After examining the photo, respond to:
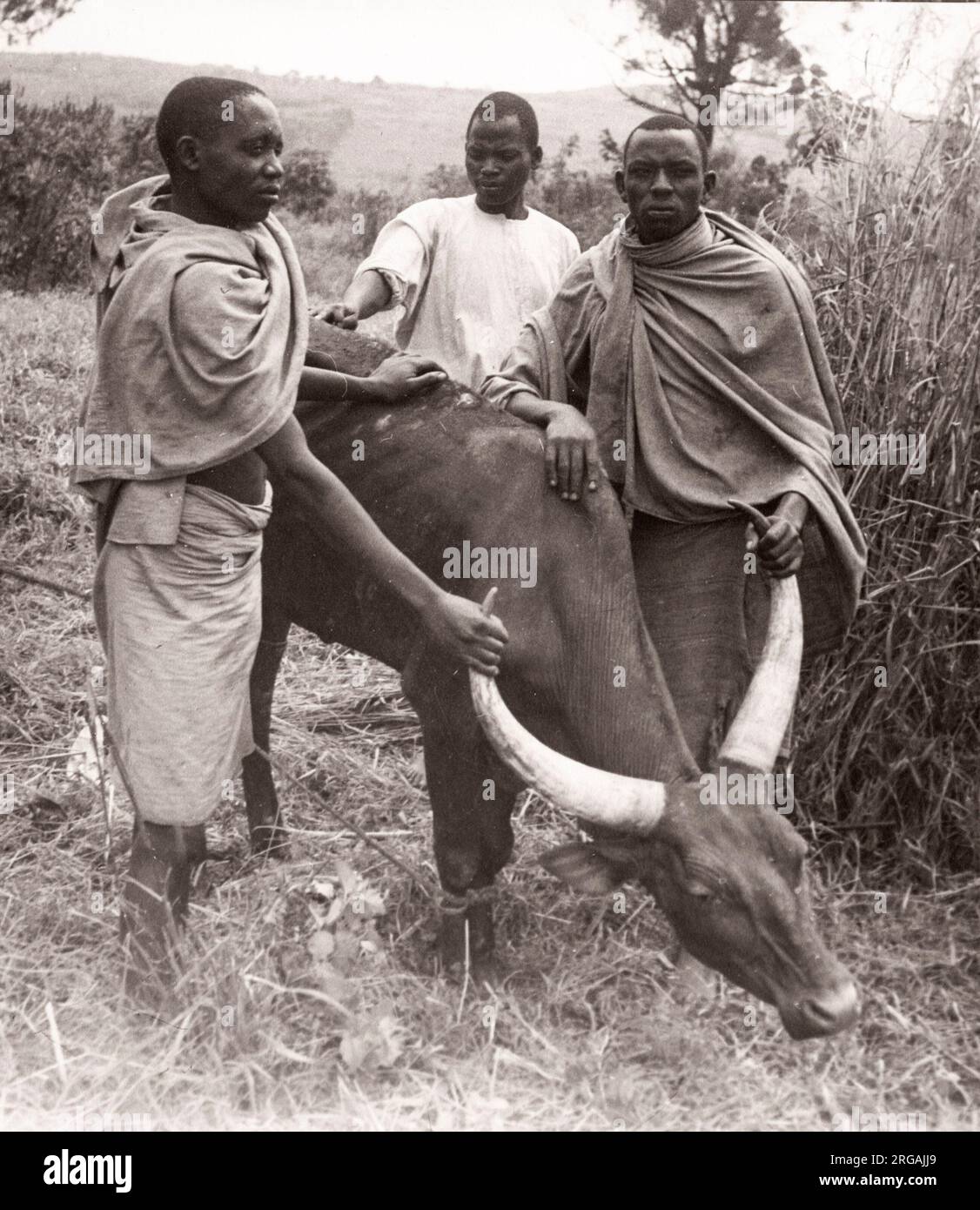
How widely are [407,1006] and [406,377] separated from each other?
1629 mm

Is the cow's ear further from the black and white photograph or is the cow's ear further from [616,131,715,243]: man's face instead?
[616,131,715,243]: man's face

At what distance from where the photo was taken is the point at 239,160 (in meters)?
2.82

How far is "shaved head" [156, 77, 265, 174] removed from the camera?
110 inches

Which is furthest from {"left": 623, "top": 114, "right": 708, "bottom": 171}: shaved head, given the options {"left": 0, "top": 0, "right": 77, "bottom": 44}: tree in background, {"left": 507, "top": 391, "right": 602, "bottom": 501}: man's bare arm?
{"left": 0, "top": 0, "right": 77, "bottom": 44}: tree in background

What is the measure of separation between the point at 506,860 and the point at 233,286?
1.62m

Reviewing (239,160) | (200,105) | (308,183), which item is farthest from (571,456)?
(308,183)

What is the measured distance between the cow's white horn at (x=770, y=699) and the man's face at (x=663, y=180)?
983 mm

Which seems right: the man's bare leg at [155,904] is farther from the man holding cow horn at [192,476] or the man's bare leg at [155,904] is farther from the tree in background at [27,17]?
the tree in background at [27,17]

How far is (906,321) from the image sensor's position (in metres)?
3.91

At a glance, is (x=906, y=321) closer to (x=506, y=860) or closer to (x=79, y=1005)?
(x=506, y=860)

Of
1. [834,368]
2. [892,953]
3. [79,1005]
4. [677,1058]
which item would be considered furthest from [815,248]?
[79,1005]

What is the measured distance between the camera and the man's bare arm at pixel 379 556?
→ 9.39ft

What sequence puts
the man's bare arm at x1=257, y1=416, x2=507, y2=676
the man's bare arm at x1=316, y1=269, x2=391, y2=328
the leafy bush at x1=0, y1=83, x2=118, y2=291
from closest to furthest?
the man's bare arm at x1=257, y1=416, x2=507, y2=676 < the man's bare arm at x1=316, y1=269, x2=391, y2=328 < the leafy bush at x1=0, y1=83, x2=118, y2=291

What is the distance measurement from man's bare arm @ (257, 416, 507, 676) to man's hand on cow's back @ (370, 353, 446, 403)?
0.59m
